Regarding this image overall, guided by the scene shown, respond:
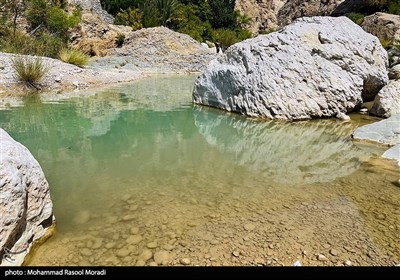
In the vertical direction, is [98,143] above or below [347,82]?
below

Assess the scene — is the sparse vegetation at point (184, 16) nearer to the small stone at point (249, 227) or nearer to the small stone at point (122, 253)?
the small stone at point (249, 227)

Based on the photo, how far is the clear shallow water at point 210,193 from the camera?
2336 millimetres

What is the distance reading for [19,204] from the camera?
2.04 metres

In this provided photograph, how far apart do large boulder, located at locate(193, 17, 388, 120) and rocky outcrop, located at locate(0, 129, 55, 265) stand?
5370 millimetres

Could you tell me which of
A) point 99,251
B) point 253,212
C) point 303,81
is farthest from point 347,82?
point 99,251

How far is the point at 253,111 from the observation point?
7.11 metres

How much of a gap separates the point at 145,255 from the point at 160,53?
63.4 feet

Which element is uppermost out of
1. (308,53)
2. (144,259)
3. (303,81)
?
(308,53)

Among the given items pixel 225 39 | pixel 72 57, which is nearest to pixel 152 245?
pixel 72 57

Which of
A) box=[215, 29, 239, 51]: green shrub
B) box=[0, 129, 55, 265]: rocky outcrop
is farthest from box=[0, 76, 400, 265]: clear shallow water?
box=[215, 29, 239, 51]: green shrub

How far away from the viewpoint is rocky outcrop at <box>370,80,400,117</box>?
22.9ft
